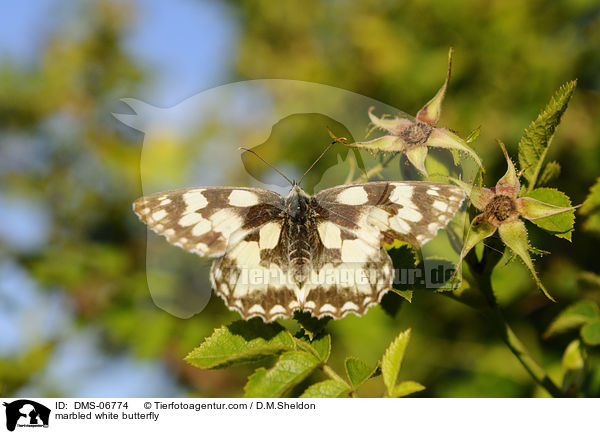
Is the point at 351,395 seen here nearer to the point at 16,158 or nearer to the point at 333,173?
the point at 333,173

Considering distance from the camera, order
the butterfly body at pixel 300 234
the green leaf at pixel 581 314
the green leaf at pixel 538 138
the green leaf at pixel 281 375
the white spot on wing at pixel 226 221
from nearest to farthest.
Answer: the green leaf at pixel 281 375 < the green leaf at pixel 538 138 < the butterfly body at pixel 300 234 < the green leaf at pixel 581 314 < the white spot on wing at pixel 226 221

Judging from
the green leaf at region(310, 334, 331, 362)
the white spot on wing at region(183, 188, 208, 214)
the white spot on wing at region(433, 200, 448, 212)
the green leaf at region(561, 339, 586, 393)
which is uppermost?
the white spot on wing at region(433, 200, 448, 212)

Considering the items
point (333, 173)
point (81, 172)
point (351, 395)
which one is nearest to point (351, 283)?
point (351, 395)

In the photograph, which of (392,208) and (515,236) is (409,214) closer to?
(392,208)

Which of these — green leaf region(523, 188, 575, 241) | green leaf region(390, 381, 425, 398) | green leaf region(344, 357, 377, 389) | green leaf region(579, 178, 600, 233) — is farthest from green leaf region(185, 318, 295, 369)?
green leaf region(579, 178, 600, 233)

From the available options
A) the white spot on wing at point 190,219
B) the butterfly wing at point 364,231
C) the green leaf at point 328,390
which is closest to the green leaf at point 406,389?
the green leaf at point 328,390

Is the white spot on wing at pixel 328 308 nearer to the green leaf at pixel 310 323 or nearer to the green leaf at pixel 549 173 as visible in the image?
the green leaf at pixel 310 323
